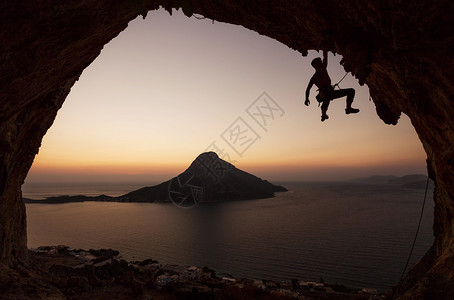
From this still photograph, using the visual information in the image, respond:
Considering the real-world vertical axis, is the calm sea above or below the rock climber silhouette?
below

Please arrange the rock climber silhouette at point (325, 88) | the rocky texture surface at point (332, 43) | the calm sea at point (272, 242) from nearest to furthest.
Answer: the rocky texture surface at point (332, 43), the rock climber silhouette at point (325, 88), the calm sea at point (272, 242)

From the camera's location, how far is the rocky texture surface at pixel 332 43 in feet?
17.1

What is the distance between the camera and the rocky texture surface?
5199 millimetres

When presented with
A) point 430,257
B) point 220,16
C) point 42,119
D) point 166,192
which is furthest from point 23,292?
point 166,192

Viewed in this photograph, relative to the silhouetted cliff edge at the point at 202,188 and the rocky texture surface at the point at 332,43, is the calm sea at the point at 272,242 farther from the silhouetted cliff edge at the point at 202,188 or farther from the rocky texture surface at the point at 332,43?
the silhouetted cliff edge at the point at 202,188

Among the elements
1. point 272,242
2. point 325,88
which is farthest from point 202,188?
point 325,88

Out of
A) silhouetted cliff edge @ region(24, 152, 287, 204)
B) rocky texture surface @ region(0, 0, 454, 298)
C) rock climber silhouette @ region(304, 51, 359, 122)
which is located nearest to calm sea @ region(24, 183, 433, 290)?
rocky texture surface @ region(0, 0, 454, 298)

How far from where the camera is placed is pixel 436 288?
5.40 meters

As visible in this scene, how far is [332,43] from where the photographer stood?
7.45m

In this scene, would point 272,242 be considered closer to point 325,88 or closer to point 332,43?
point 325,88

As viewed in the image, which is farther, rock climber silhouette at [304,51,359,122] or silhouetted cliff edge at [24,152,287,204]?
silhouetted cliff edge at [24,152,287,204]

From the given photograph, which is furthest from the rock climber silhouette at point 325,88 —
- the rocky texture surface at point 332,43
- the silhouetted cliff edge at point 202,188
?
the silhouetted cliff edge at point 202,188

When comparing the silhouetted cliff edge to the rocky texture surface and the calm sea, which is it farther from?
the rocky texture surface

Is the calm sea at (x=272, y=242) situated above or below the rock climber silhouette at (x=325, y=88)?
below
